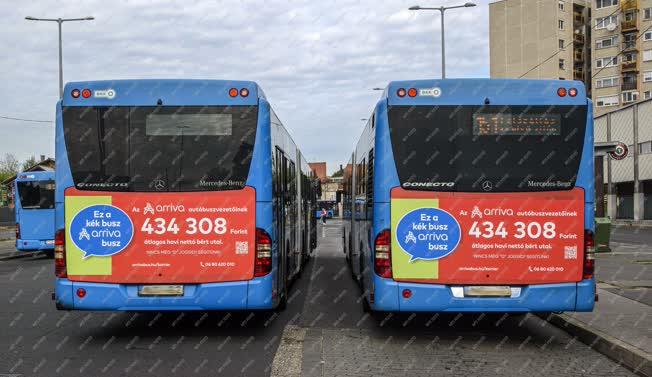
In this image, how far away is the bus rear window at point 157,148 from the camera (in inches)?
309

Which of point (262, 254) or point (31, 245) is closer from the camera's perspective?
point (262, 254)

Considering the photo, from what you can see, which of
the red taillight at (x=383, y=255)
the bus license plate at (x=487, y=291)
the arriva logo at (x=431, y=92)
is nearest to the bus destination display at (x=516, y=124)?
the arriva logo at (x=431, y=92)

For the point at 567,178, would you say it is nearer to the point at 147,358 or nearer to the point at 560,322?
the point at 560,322

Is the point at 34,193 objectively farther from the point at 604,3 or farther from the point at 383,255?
the point at 604,3

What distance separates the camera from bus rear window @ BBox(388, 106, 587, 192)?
761 cm

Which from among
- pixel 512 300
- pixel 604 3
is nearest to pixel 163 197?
pixel 512 300

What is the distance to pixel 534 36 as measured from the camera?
2916 inches

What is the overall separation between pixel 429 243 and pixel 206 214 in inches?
93.9

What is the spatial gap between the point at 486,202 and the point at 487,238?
1.23 ft

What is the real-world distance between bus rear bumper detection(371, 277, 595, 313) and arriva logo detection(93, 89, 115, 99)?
373cm

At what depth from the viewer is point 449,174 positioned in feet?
25.0

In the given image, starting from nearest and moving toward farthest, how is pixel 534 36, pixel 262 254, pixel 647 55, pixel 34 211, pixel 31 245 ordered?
pixel 262 254 → pixel 31 245 → pixel 34 211 → pixel 647 55 → pixel 534 36

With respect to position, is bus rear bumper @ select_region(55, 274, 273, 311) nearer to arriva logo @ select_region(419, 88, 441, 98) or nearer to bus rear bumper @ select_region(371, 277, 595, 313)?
bus rear bumper @ select_region(371, 277, 595, 313)

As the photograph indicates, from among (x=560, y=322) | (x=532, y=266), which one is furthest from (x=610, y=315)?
(x=532, y=266)
